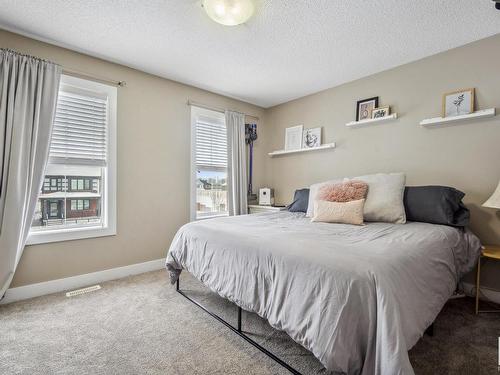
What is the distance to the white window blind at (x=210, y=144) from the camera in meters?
3.53

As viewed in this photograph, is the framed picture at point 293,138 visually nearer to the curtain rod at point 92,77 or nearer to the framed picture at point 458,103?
the framed picture at point 458,103

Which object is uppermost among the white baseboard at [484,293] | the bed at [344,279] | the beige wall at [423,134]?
the beige wall at [423,134]

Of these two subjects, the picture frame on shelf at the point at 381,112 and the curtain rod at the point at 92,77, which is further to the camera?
the picture frame on shelf at the point at 381,112

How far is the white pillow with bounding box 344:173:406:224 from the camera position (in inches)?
87.0

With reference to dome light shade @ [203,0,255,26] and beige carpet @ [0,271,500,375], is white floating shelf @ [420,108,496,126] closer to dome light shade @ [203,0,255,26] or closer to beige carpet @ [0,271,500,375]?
beige carpet @ [0,271,500,375]

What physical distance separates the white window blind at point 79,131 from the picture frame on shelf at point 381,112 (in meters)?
3.08

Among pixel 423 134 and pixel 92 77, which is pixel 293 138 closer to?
pixel 423 134

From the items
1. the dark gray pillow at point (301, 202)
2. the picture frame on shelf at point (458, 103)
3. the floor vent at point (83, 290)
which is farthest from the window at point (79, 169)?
the picture frame on shelf at point (458, 103)

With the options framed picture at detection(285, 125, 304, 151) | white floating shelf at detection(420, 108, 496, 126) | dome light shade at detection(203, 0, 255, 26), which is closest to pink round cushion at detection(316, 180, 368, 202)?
white floating shelf at detection(420, 108, 496, 126)

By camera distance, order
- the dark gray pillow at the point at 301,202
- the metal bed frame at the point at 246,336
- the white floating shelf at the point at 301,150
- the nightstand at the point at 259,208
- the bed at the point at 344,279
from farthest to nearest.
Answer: the nightstand at the point at 259,208 < the white floating shelf at the point at 301,150 < the dark gray pillow at the point at 301,202 < the metal bed frame at the point at 246,336 < the bed at the point at 344,279

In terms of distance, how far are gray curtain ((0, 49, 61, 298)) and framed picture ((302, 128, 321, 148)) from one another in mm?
3019

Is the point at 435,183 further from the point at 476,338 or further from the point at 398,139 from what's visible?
the point at 476,338

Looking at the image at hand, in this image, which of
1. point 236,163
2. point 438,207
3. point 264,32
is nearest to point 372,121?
point 438,207

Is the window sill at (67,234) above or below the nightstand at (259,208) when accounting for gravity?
below
